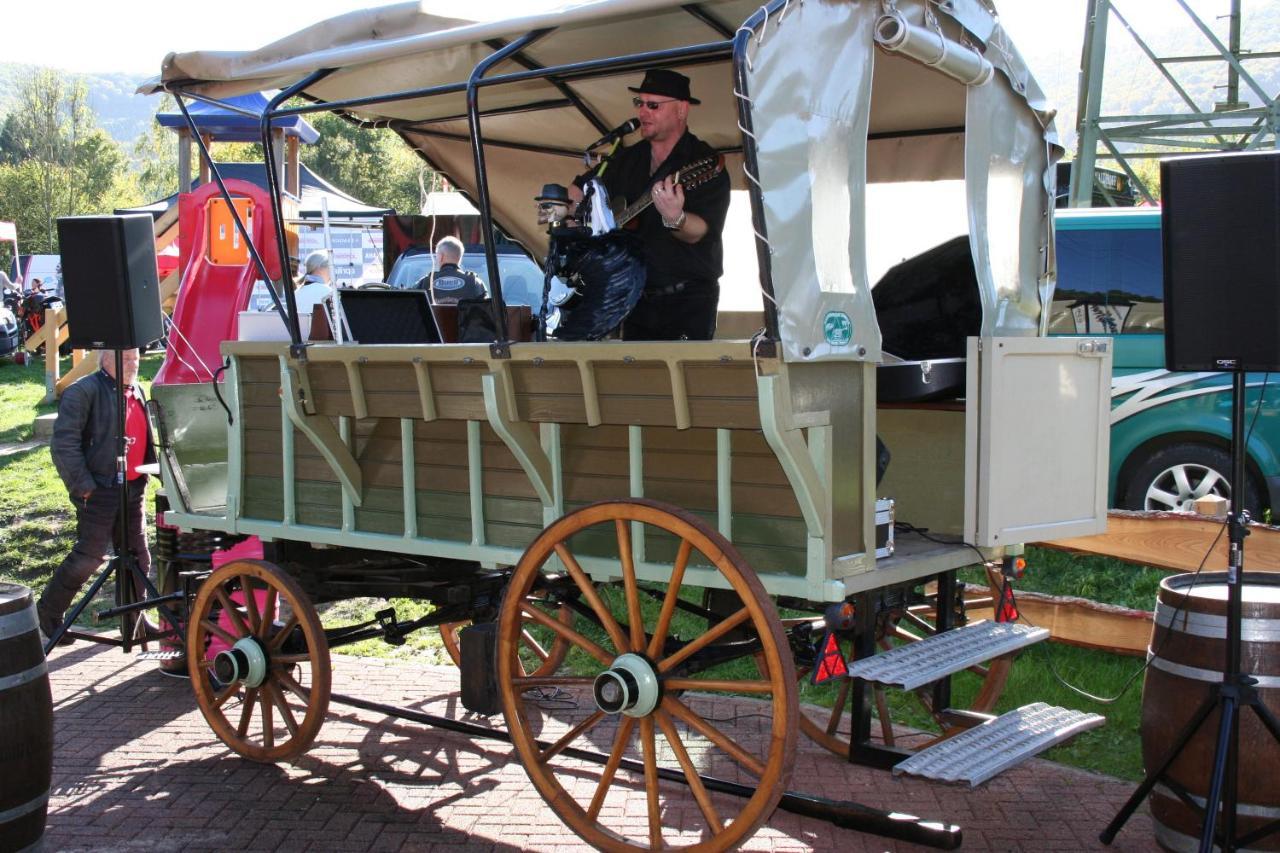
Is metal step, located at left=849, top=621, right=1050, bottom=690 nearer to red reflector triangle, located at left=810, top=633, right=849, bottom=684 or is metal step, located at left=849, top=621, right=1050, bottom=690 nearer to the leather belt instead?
red reflector triangle, located at left=810, top=633, right=849, bottom=684

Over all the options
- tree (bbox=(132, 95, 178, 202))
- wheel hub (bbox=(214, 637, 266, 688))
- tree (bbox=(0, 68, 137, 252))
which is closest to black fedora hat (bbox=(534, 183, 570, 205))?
wheel hub (bbox=(214, 637, 266, 688))

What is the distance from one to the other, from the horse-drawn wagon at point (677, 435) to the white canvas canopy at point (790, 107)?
14mm

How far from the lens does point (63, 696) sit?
6309 mm

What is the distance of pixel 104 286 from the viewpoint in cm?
630

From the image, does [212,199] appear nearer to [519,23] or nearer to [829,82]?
[519,23]

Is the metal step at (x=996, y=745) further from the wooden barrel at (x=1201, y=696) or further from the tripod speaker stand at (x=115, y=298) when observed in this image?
the tripod speaker stand at (x=115, y=298)

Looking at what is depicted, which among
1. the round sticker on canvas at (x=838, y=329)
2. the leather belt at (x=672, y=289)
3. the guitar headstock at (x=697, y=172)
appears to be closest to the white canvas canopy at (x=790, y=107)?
the round sticker on canvas at (x=838, y=329)

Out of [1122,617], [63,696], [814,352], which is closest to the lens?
[814,352]

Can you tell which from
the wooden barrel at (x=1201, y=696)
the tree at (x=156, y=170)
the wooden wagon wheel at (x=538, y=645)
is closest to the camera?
the wooden barrel at (x=1201, y=696)

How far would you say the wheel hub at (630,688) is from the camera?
3.77 m

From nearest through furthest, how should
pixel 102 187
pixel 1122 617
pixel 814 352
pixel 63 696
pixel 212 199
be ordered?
pixel 814 352 → pixel 1122 617 → pixel 63 696 → pixel 212 199 → pixel 102 187

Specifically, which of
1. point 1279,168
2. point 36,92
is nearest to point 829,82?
point 1279,168

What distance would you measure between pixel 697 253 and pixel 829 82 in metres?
1.11

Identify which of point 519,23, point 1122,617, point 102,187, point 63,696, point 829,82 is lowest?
point 63,696
